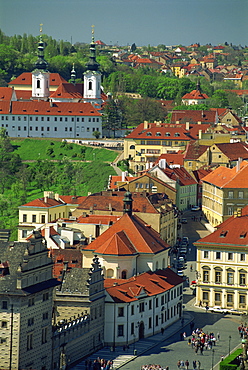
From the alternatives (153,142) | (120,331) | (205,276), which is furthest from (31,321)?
(153,142)

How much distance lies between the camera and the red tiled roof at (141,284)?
3086 inches

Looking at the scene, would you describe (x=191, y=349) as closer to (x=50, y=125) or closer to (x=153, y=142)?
(x=153, y=142)

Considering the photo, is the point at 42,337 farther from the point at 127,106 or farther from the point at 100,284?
the point at 127,106

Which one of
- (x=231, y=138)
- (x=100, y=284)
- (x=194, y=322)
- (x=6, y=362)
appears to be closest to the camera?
(x=6, y=362)

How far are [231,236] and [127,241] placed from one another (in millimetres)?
8142

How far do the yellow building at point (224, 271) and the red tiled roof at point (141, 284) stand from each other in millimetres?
2815

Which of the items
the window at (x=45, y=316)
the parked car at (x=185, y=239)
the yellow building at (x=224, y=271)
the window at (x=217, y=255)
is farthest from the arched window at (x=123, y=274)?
the parked car at (x=185, y=239)

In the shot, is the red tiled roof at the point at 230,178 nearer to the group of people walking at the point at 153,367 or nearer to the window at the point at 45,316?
the group of people walking at the point at 153,367

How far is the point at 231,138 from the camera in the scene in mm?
160750

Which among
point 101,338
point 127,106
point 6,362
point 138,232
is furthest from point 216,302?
point 127,106

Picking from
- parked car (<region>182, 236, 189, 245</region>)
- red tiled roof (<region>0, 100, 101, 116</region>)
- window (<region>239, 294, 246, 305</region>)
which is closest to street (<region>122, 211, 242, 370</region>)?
window (<region>239, 294, 246, 305</region>)

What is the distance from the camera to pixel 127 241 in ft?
285

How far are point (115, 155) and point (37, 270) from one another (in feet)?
312

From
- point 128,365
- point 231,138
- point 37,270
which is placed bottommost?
point 128,365
